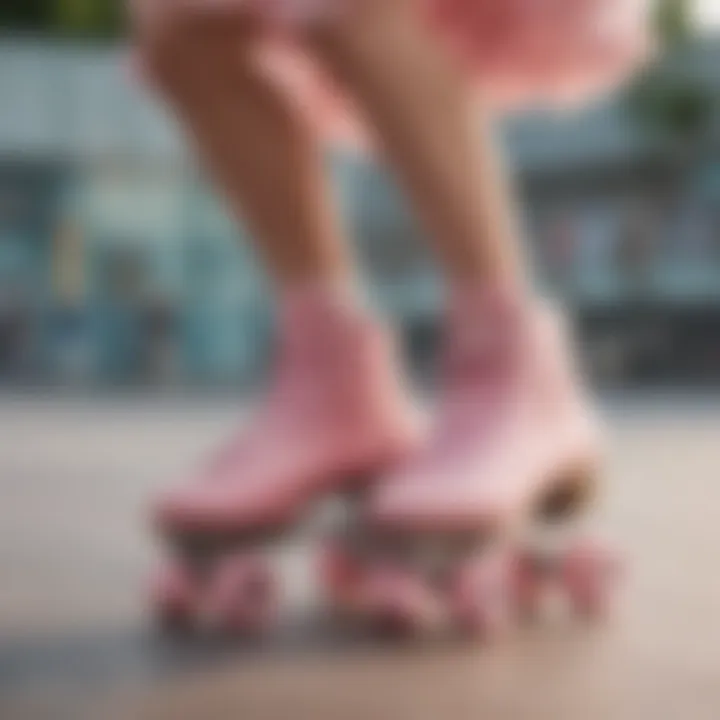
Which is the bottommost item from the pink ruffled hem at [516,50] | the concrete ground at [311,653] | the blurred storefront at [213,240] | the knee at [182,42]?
the concrete ground at [311,653]

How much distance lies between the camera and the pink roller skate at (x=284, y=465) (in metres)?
0.69

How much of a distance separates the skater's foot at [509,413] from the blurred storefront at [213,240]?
292cm

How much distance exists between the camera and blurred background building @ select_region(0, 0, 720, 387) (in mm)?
3730

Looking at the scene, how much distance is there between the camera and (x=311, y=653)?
0.63m

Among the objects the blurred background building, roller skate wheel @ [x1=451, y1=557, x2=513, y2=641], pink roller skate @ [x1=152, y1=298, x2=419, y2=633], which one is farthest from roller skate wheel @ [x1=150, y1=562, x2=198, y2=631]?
the blurred background building

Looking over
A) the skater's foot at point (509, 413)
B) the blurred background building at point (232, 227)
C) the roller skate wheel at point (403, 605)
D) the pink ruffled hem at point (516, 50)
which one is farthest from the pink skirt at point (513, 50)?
the blurred background building at point (232, 227)

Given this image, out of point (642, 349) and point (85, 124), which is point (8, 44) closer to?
point (85, 124)

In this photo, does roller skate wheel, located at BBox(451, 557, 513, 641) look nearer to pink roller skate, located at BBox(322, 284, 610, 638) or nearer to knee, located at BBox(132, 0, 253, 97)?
pink roller skate, located at BBox(322, 284, 610, 638)

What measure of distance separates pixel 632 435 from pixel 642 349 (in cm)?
209

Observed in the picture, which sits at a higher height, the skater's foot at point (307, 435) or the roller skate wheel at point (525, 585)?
the skater's foot at point (307, 435)

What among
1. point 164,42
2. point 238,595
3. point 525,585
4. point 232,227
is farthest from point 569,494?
point 232,227

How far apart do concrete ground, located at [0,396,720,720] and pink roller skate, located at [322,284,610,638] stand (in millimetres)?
27

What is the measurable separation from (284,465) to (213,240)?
3.38 m

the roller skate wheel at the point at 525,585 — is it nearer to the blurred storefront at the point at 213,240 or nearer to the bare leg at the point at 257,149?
the bare leg at the point at 257,149
